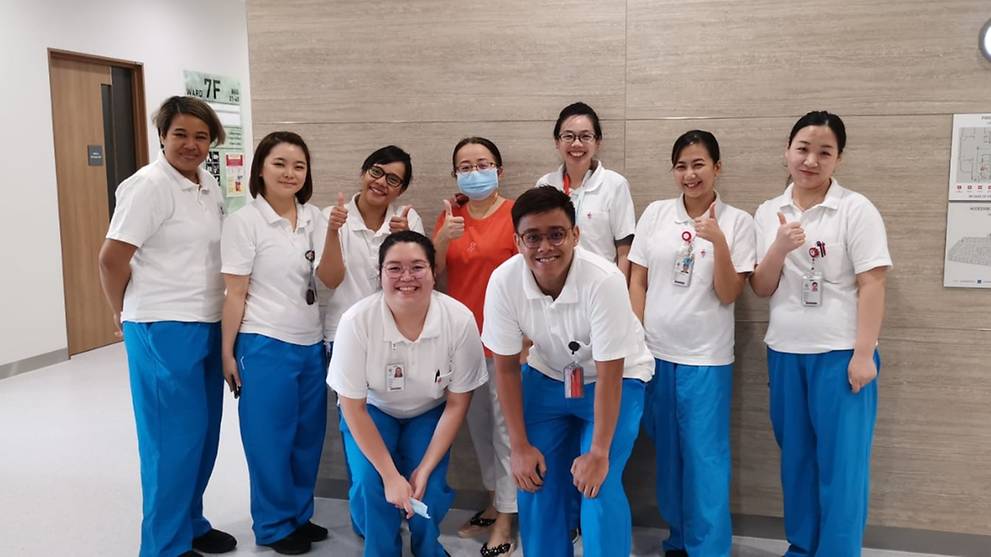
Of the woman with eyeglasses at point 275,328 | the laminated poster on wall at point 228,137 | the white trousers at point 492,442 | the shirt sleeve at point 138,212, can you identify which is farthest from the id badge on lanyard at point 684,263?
the laminated poster on wall at point 228,137

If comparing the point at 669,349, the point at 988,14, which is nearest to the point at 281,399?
the point at 669,349

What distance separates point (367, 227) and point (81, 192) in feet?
15.0

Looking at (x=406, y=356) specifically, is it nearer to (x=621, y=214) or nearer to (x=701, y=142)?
(x=621, y=214)

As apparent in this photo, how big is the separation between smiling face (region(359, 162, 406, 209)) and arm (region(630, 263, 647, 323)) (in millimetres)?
1024

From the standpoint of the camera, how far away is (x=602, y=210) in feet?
9.95

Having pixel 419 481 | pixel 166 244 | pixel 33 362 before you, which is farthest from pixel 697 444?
pixel 33 362

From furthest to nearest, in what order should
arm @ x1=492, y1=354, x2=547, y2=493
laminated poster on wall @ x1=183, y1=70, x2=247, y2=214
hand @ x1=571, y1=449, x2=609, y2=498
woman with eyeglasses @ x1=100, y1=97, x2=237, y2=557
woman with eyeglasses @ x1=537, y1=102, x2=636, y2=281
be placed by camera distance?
laminated poster on wall @ x1=183, y1=70, x2=247, y2=214 < woman with eyeglasses @ x1=537, y1=102, x2=636, y2=281 < woman with eyeglasses @ x1=100, y1=97, x2=237, y2=557 < arm @ x1=492, y1=354, x2=547, y2=493 < hand @ x1=571, y1=449, x2=609, y2=498

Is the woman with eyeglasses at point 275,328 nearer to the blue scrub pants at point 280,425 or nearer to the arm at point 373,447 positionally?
the blue scrub pants at point 280,425

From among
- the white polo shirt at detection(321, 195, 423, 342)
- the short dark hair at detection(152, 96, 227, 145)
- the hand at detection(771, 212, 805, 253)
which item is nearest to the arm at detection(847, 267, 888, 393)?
the hand at detection(771, 212, 805, 253)

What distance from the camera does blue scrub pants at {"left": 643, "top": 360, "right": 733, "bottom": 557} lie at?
9.29 feet

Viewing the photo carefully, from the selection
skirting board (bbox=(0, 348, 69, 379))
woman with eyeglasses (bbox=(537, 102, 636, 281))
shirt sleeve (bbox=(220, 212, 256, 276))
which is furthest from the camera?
skirting board (bbox=(0, 348, 69, 379))

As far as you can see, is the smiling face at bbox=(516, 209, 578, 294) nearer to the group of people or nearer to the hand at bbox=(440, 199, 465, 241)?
the group of people

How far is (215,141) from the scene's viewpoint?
3.07 meters

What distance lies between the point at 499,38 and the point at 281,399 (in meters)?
1.76
